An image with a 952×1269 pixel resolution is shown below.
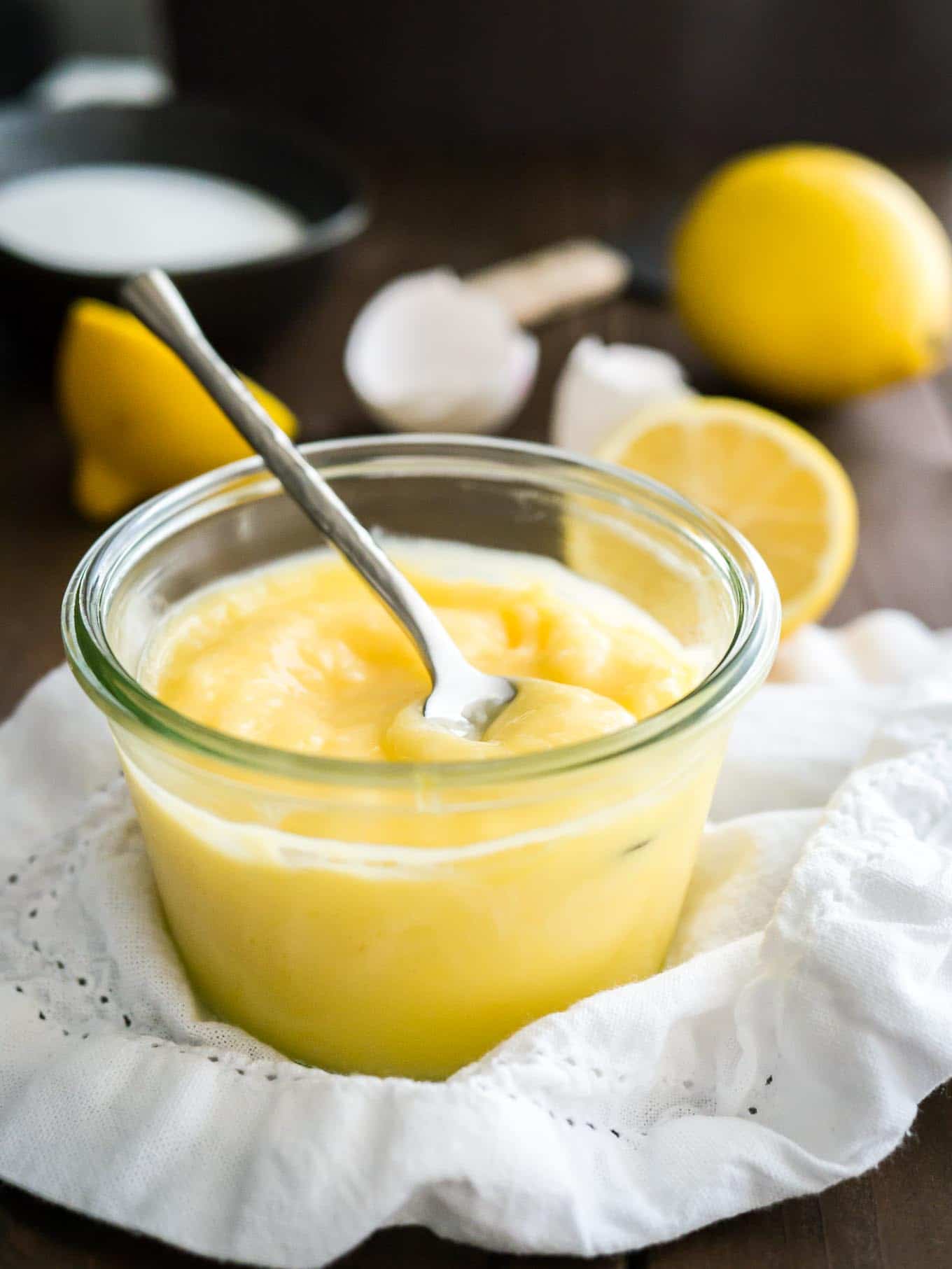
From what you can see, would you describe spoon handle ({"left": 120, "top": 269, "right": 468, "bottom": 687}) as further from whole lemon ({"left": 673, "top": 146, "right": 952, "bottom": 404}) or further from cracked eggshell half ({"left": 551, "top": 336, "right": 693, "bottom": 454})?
whole lemon ({"left": 673, "top": 146, "right": 952, "bottom": 404})

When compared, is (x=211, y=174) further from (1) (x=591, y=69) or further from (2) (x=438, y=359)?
(1) (x=591, y=69)

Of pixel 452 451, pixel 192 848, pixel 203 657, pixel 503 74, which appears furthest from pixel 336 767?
pixel 503 74

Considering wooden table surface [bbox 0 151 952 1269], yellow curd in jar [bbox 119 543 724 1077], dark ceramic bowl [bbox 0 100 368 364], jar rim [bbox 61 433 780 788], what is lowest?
wooden table surface [bbox 0 151 952 1269]

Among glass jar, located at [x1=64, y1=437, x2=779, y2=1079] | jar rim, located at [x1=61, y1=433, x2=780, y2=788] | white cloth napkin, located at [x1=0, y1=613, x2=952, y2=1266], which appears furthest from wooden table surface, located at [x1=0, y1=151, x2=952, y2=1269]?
jar rim, located at [x1=61, y1=433, x2=780, y2=788]

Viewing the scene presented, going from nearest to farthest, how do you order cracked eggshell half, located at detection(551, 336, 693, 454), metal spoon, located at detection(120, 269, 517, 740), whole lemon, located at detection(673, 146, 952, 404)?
metal spoon, located at detection(120, 269, 517, 740) → cracked eggshell half, located at detection(551, 336, 693, 454) → whole lemon, located at detection(673, 146, 952, 404)

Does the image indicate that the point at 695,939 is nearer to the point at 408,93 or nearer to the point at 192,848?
the point at 192,848
